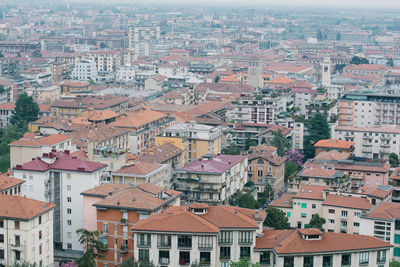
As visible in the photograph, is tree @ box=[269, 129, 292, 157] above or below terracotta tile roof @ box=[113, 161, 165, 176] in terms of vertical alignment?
below

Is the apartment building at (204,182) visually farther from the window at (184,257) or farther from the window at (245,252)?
the window at (184,257)

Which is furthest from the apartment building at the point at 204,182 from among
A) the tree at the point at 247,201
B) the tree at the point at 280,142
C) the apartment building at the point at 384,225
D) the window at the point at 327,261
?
the window at the point at 327,261

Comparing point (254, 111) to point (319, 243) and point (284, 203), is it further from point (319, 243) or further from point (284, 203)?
point (319, 243)

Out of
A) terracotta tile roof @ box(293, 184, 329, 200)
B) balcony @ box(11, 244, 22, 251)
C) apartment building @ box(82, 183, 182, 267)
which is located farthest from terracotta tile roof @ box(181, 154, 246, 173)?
balcony @ box(11, 244, 22, 251)

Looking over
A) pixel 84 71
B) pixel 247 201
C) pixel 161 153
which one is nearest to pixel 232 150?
pixel 161 153

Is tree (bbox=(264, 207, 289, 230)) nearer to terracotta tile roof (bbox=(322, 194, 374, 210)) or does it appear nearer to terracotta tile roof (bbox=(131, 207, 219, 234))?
terracotta tile roof (bbox=(322, 194, 374, 210))
